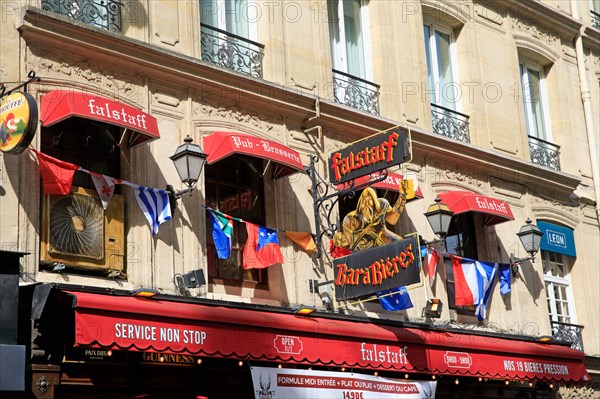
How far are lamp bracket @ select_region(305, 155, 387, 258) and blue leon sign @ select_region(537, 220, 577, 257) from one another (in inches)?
181

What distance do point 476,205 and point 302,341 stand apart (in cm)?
454

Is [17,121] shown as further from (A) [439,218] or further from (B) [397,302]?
(A) [439,218]


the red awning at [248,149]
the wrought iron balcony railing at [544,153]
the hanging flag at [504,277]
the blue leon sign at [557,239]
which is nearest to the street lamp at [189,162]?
the red awning at [248,149]

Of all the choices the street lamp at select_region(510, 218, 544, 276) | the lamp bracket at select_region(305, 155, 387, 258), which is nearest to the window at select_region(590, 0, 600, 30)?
the street lamp at select_region(510, 218, 544, 276)

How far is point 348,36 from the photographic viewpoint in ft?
47.5

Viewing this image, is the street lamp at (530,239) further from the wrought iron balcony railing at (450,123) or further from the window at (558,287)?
the wrought iron balcony railing at (450,123)

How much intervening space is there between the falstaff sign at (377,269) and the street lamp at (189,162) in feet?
7.50

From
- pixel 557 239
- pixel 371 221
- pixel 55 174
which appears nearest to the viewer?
pixel 55 174

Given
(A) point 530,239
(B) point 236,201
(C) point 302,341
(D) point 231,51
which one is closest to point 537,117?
(A) point 530,239

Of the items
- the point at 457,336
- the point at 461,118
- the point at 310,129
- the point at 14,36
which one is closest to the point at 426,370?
the point at 457,336

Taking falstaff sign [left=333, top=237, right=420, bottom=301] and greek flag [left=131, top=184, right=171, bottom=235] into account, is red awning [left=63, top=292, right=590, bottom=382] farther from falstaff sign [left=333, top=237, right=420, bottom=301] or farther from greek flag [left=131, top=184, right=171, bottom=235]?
greek flag [left=131, top=184, right=171, bottom=235]

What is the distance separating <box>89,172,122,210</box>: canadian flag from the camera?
10.2 m

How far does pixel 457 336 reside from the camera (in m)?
12.7

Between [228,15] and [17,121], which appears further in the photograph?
[228,15]
